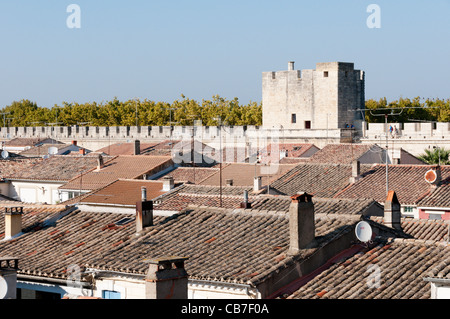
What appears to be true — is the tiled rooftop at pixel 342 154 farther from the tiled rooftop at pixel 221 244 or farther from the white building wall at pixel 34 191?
the tiled rooftop at pixel 221 244

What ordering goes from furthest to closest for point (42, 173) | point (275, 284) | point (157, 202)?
1. point (42, 173)
2. point (157, 202)
3. point (275, 284)

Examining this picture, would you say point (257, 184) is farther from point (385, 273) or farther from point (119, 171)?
point (385, 273)

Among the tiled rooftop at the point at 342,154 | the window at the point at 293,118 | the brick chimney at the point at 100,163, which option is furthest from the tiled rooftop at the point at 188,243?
the window at the point at 293,118

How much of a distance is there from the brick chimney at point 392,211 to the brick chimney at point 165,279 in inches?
249

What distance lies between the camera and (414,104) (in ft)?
254

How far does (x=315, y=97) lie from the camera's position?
56562mm

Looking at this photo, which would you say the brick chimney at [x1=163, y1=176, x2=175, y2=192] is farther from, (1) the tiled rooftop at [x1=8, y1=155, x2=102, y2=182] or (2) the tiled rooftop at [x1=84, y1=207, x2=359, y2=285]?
(2) the tiled rooftop at [x1=84, y1=207, x2=359, y2=285]

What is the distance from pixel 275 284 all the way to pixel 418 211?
48.3 feet

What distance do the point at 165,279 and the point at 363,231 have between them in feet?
13.1

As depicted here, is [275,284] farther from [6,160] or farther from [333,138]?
[333,138]

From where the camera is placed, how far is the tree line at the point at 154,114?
263 ft

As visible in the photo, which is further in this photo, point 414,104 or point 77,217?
point 414,104

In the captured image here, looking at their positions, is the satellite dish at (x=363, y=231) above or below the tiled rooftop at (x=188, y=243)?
above
